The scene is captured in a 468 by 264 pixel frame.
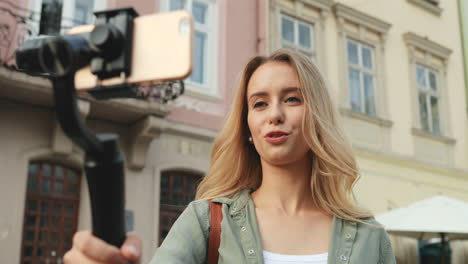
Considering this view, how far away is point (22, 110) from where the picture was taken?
25.7 ft

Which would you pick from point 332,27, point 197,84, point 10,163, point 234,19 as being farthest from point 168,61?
point 332,27

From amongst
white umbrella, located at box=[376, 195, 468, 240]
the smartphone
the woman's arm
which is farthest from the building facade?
the smartphone

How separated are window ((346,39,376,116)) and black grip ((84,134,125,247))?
11828mm

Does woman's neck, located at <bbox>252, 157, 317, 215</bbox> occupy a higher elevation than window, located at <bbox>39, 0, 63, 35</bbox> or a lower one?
lower

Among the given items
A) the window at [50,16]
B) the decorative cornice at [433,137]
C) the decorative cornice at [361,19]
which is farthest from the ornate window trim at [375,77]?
the window at [50,16]

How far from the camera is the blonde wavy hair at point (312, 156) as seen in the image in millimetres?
2037

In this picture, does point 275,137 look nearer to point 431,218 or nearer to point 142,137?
point 431,218

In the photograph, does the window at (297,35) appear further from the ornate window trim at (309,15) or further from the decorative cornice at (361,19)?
the decorative cornice at (361,19)

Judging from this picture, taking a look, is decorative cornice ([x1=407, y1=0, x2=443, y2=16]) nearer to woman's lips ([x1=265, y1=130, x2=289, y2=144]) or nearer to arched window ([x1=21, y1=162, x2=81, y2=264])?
arched window ([x1=21, y1=162, x2=81, y2=264])

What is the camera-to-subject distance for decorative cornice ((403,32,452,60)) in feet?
44.5

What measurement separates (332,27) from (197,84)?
12.6ft

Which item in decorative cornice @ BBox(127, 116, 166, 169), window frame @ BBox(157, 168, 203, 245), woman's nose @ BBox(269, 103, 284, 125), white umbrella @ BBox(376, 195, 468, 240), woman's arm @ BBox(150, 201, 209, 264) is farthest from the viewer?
window frame @ BBox(157, 168, 203, 245)

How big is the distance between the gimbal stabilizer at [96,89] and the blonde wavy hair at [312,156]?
4.19ft

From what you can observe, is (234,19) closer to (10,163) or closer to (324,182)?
(10,163)
